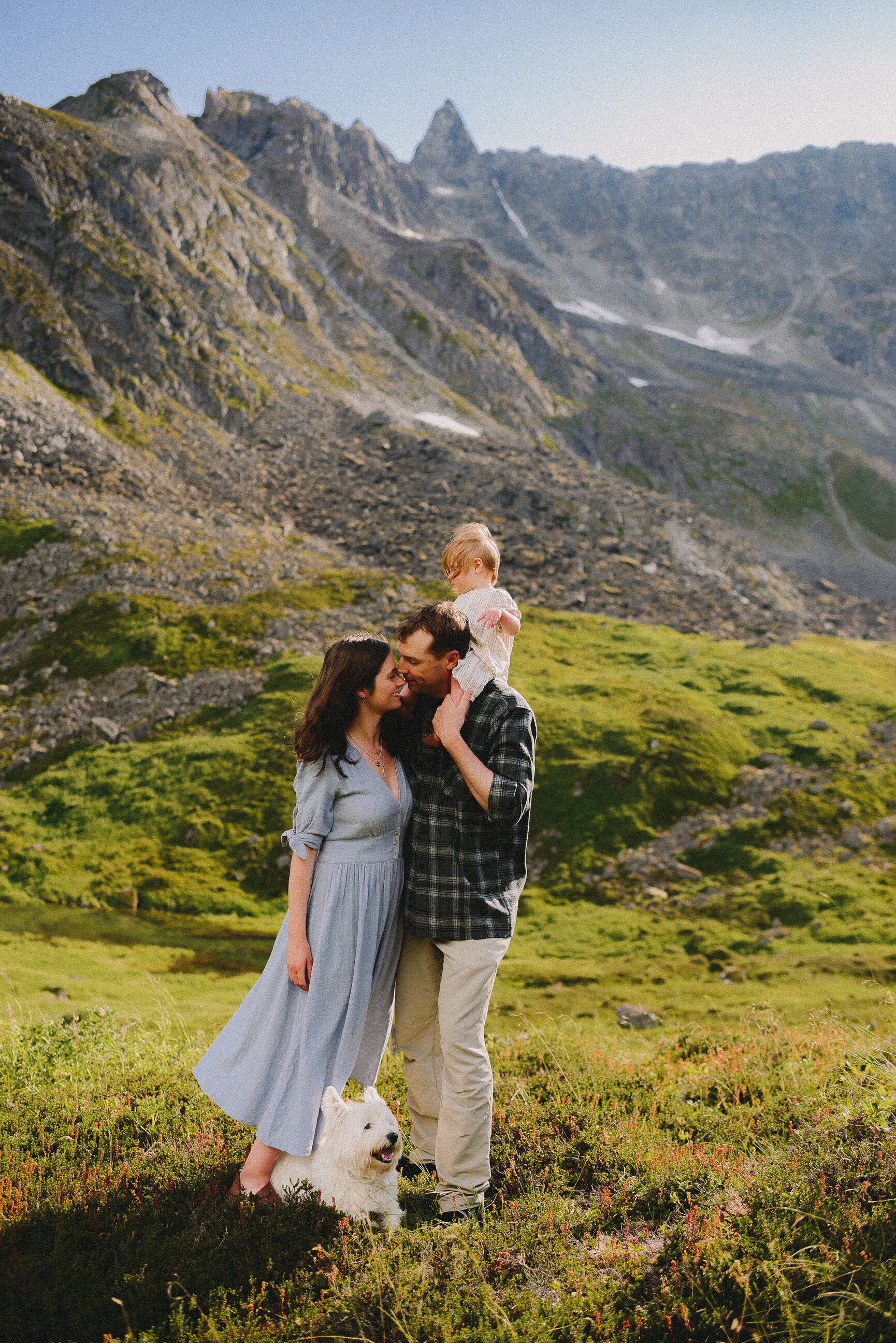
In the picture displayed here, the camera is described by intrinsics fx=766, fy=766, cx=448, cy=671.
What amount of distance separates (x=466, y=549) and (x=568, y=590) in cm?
3305

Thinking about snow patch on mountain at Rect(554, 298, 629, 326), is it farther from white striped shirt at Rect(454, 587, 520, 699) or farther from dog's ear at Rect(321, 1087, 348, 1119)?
dog's ear at Rect(321, 1087, 348, 1119)

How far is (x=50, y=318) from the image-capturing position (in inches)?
2085

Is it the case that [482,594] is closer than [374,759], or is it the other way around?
[374,759]

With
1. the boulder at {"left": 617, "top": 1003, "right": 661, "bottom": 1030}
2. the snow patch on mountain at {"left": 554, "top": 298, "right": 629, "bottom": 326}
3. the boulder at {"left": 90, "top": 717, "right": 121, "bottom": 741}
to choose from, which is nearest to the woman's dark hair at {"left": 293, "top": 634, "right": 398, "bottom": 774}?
the boulder at {"left": 617, "top": 1003, "right": 661, "bottom": 1030}

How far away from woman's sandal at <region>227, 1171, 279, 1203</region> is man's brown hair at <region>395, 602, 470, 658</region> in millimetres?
4050

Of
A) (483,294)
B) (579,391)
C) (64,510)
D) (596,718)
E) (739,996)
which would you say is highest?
(483,294)

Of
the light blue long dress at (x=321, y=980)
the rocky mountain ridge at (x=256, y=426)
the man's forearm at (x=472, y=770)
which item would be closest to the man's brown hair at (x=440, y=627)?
the man's forearm at (x=472, y=770)

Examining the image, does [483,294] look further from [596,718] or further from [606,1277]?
[606,1277]

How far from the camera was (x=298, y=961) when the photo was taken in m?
5.50

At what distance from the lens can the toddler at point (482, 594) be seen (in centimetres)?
674

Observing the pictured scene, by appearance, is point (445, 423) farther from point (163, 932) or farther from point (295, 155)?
point (295, 155)

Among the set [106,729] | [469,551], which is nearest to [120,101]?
[106,729]

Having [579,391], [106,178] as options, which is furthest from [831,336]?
[106,178]

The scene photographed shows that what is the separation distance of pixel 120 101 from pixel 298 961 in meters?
112
